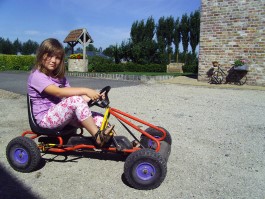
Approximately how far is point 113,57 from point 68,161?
64.2 feet

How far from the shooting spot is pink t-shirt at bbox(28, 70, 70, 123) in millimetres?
2756

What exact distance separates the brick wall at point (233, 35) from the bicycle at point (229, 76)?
16 centimetres

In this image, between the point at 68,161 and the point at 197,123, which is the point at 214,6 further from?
the point at 68,161

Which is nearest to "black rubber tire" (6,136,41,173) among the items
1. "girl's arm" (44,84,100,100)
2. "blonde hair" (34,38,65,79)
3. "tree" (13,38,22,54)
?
"girl's arm" (44,84,100,100)

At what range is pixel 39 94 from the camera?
282cm

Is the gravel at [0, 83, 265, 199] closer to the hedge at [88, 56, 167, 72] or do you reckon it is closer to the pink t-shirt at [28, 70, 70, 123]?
the pink t-shirt at [28, 70, 70, 123]

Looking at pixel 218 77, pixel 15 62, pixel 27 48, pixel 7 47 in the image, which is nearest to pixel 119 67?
pixel 15 62

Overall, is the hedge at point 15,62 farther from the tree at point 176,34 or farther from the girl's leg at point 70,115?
the girl's leg at point 70,115

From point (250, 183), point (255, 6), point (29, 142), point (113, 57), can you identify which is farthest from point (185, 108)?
point (113, 57)

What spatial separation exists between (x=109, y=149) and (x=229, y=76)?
26.4 ft

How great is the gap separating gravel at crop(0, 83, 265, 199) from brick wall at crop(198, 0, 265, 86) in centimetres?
418

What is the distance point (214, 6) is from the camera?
9805mm

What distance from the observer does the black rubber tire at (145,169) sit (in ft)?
7.90

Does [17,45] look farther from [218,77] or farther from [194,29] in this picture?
[218,77]
